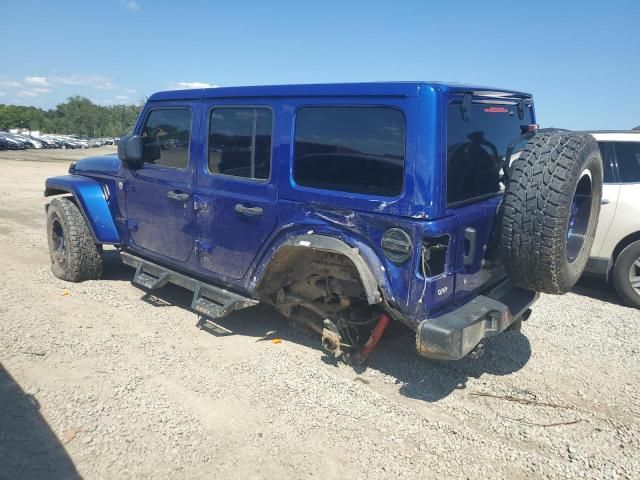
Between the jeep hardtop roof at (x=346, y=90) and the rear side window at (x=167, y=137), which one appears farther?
the rear side window at (x=167, y=137)

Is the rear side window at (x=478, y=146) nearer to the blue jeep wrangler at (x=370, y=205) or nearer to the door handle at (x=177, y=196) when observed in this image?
the blue jeep wrangler at (x=370, y=205)

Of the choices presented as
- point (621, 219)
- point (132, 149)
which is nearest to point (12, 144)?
point (132, 149)

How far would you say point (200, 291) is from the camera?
4.25 meters

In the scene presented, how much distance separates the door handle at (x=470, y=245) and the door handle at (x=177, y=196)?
2336 mm

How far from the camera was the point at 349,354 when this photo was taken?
146 inches

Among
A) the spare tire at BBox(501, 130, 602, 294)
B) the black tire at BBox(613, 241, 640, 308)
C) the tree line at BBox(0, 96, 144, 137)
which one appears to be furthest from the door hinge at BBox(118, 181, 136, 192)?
the tree line at BBox(0, 96, 144, 137)

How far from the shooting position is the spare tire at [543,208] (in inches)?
118

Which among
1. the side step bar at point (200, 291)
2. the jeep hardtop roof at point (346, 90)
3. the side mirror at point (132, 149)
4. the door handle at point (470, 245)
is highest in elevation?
the jeep hardtop roof at point (346, 90)

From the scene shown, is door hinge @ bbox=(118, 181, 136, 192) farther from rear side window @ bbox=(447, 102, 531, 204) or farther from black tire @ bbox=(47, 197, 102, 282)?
rear side window @ bbox=(447, 102, 531, 204)

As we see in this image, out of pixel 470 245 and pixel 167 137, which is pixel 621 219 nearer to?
pixel 470 245

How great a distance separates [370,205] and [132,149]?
2607 millimetres

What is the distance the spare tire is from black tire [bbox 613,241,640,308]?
8.12ft

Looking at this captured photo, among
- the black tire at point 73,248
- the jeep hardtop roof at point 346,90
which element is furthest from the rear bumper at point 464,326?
the black tire at point 73,248

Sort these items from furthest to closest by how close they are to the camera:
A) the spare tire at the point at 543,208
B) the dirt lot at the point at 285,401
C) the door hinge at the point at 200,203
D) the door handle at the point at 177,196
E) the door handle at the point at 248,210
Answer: the door handle at the point at 177,196, the door hinge at the point at 200,203, the door handle at the point at 248,210, the spare tire at the point at 543,208, the dirt lot at the point at 285,401
